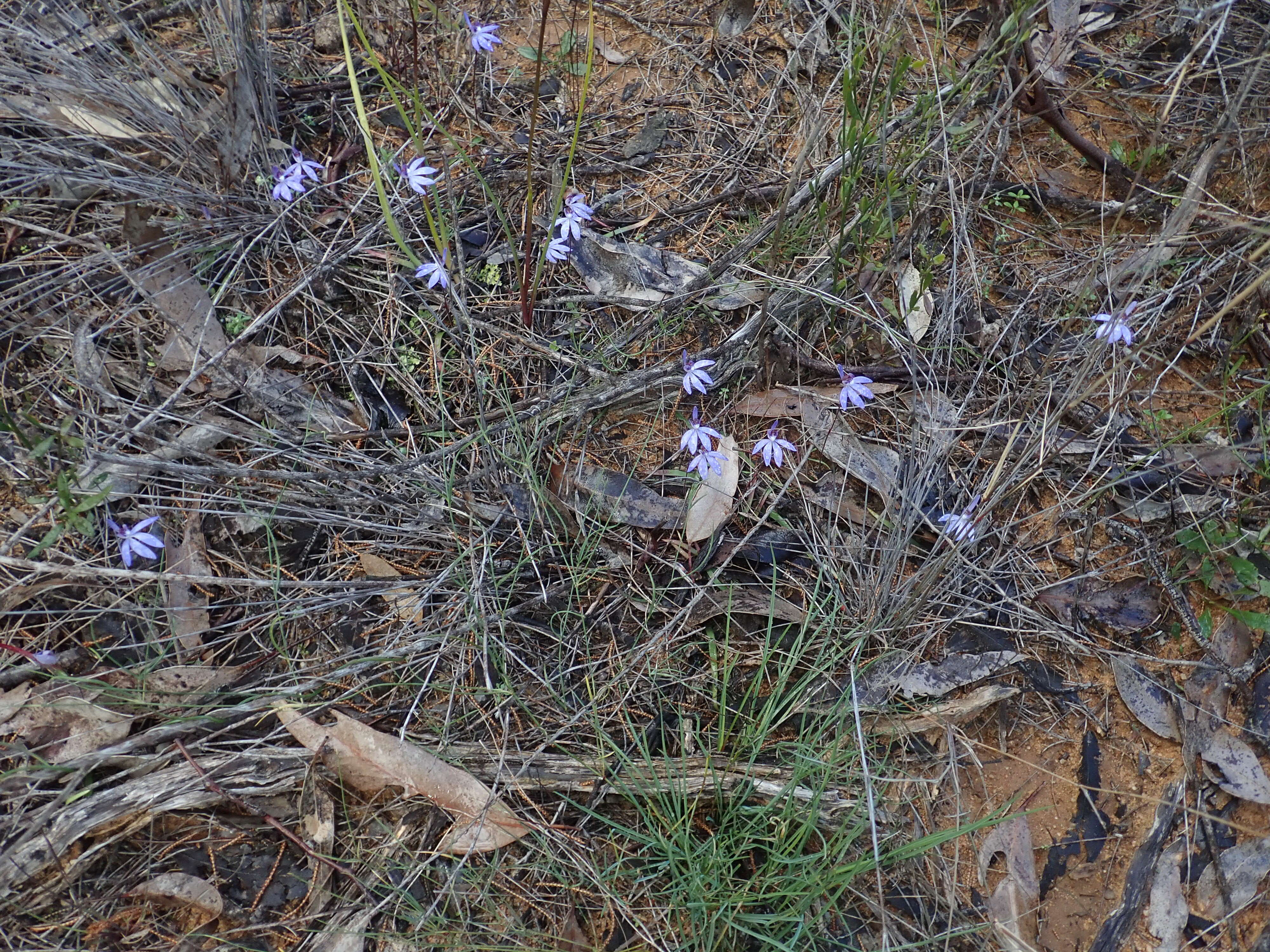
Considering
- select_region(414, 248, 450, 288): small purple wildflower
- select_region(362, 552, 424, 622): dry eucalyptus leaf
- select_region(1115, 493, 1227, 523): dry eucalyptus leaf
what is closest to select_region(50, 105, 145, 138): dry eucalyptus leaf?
select_region(414, 248, 450, 288): small purple wildflower

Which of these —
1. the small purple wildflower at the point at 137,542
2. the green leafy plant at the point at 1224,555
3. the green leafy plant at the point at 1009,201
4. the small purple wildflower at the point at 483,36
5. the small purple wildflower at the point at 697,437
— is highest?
the small purple wildflower at the point at 483,36

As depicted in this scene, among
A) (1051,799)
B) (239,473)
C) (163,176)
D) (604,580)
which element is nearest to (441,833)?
(604,580)

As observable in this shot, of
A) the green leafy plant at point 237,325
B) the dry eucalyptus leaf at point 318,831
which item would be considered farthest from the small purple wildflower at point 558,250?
the dry eucalyptus leaf at point 318,831

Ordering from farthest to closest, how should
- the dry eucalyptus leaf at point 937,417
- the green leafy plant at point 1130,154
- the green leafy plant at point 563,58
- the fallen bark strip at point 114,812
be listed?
1. the green leafy plant at point 563,58
2. the green leafy plant at point 1130,154
3. the dry eucalyptus leaf at point 937,417
4. the fallen bark strip at point 114,812

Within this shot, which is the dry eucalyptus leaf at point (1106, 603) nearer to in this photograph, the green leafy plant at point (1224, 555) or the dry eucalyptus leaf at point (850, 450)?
the green leafy plant at point (1224, 555)

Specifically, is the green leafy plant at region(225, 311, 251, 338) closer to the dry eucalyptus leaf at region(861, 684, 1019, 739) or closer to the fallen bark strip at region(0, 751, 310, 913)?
the fallen bark strip at region(0, 751, 310, 913)

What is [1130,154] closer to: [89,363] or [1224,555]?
[1224,555]

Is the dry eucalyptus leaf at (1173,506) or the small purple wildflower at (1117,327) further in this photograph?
the dry eucalyptus leaf at (1173,506)

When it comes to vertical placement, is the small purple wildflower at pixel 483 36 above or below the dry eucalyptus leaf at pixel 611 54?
above
